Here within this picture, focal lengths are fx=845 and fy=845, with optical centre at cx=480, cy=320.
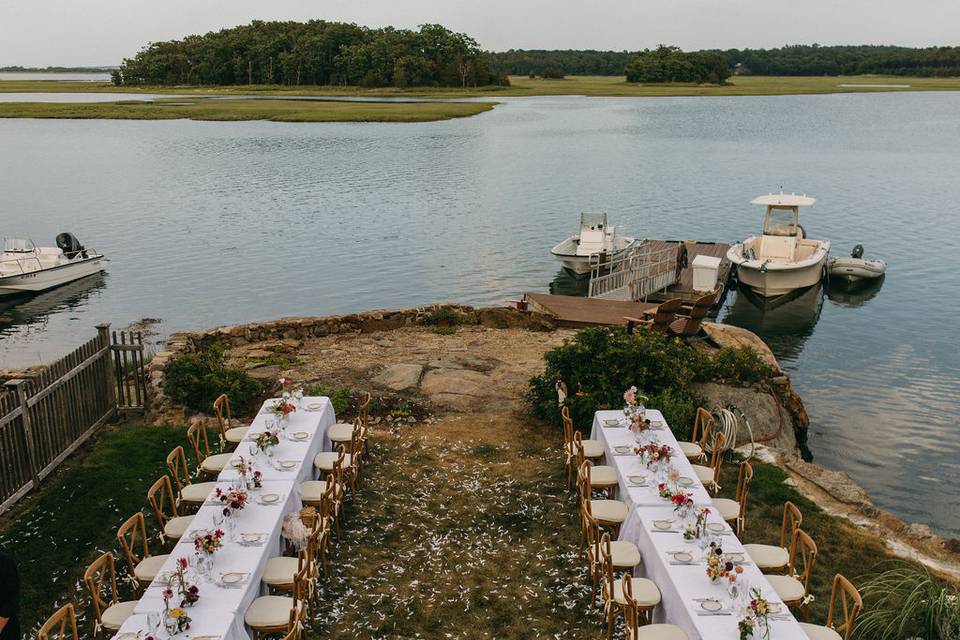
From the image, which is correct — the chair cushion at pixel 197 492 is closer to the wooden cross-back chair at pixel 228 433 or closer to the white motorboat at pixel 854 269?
the wooden cross-back chair at pixel 228 433

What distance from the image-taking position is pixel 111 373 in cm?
1465

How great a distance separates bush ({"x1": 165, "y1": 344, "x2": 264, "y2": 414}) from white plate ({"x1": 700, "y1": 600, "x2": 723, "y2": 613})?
9782 mm

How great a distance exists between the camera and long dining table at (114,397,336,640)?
7477mm

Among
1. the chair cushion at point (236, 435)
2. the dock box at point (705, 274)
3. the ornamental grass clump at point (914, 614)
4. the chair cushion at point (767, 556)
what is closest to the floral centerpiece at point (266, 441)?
the chair cushion at point (236, 435)

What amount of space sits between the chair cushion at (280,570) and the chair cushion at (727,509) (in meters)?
5.06

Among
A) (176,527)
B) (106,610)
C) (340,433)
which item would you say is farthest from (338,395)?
(106,610)

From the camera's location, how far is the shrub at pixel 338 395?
14.8m

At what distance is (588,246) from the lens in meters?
36.2

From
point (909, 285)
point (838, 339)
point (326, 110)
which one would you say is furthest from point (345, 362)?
point (326, 110)

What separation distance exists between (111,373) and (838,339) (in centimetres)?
2414

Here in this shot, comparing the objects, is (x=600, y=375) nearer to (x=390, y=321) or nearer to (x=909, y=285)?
(x=390, y=321)

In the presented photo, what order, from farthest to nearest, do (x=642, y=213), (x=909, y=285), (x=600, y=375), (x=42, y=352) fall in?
(x=642, y=213) < (x=909, y=285) < (x=42, y=352) < (x=600, y=375)

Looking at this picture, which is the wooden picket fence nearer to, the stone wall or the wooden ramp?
the stone wall

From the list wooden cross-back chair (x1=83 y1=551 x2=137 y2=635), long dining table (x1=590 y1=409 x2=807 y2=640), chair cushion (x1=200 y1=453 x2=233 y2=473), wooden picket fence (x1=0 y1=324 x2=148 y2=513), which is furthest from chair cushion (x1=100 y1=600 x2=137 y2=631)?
long dining table (x1=590 y1=409 x2=807 y2=640)
